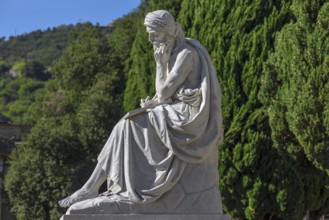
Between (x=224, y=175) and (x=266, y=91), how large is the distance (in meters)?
5.84

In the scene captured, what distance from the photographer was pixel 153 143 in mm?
13133

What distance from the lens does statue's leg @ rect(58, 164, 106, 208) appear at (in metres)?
13.1

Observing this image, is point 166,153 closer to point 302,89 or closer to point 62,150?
point 302,89

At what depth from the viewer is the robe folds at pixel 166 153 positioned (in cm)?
1294

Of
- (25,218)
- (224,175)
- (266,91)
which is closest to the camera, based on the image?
(266,91)

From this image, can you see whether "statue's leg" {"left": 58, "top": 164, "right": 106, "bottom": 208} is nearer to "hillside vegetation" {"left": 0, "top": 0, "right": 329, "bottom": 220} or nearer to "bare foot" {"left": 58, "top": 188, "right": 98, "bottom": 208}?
"bare foot" {"left": 58, "top": 188, "right": 98, "bottom": 208}

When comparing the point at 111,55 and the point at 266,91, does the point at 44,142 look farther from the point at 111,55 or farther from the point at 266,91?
the point at 266,91

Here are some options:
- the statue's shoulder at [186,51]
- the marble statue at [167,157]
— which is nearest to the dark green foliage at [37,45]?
the statue's shoulder at [186,51]

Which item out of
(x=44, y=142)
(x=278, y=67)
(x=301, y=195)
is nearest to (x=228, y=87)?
(x=301, y=195)

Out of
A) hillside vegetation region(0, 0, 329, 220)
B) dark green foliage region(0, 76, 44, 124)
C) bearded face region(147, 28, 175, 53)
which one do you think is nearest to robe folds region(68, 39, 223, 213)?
bearded face region(147, 28, 175, 53)

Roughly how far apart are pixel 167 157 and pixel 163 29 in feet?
5.75

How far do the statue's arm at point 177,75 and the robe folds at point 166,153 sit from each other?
0.18m

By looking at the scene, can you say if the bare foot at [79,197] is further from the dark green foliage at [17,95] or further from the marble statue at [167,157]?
the dark green foliage at [17,95]

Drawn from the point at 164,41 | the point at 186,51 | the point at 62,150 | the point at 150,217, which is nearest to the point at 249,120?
the point at 62,150
